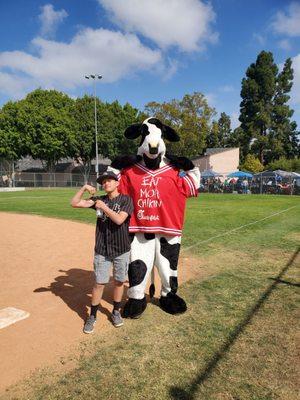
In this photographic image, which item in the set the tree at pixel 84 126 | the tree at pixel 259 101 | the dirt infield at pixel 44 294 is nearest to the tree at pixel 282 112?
the tree at pixel 259 101

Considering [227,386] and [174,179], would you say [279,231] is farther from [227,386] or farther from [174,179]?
[227,386]

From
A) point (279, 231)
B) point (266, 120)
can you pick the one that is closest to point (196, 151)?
point (266, 120)

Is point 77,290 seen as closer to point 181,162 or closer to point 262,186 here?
→ point 181,162

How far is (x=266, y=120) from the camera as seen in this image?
52.2m

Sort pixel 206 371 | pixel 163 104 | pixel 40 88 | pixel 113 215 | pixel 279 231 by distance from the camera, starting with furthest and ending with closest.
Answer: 1. pixel 40 88
2. pixel 163 104
3. pixel 279 231
4. pixel 113 215
5. pixel 206 371

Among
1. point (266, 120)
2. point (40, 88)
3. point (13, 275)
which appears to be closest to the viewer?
point (13, 275)

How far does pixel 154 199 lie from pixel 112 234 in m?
0.82

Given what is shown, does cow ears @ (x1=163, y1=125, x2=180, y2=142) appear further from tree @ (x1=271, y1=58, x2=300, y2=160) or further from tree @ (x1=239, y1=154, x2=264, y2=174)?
tree @ (x1=271, y1=58, x2=300, y2=160)

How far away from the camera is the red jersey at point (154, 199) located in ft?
15.2

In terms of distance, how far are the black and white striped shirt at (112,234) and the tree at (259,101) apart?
5151 centimetres

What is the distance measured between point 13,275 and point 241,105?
2159 inches

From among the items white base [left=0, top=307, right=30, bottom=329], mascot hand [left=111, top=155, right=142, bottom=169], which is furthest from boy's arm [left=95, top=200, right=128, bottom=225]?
white base [left=0, top=307, right=30, bottom=329]

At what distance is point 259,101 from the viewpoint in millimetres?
53375

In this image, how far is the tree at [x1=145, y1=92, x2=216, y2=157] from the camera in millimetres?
42844
